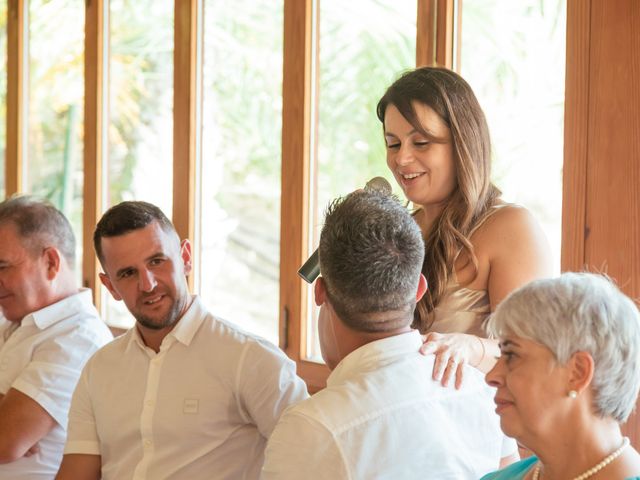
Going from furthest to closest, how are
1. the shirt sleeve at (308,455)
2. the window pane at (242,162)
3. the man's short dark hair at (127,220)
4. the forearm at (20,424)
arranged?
1. the window pane at (242,162)
2. the forearm at (20,424)
3. the man's short dark hair at (127,220)
4. the shirt sleeve at (308,455)

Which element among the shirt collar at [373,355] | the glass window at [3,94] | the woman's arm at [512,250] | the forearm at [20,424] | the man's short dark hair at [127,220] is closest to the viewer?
the shirt collar at [373,355]

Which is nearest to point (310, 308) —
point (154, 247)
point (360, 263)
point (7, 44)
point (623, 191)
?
point (154, 247)

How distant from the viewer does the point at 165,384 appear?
2.31 metres

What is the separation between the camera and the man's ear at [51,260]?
2.97 m

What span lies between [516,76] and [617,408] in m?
1.44

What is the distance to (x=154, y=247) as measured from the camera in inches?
94.0

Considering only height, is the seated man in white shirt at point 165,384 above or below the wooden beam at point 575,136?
below

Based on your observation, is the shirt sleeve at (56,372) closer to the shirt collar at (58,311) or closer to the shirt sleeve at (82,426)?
the shirt collar at (58,311)

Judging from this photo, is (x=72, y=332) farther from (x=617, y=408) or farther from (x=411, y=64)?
(x=617, y=408)

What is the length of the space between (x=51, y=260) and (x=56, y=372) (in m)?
0.41

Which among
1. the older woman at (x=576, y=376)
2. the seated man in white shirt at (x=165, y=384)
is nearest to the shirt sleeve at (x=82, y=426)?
the seated man in white shirt at (x=165, y=384)

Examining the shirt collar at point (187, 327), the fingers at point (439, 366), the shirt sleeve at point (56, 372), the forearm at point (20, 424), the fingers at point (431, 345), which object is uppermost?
the fingers at point (431, 345)

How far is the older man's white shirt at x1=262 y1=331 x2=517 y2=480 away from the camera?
1560 mm

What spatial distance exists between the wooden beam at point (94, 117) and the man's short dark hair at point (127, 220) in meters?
2.14
